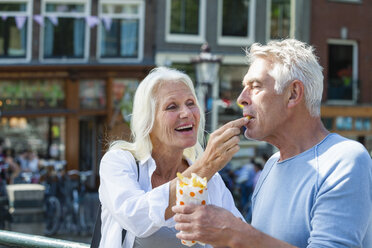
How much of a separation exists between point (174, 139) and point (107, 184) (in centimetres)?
40

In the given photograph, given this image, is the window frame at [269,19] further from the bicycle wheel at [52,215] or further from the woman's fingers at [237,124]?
the woman's fingers at [237,124]

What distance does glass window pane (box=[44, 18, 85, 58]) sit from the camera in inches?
615

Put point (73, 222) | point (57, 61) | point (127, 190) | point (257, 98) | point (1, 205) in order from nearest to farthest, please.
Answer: point (257, 98) → point (127, 190) → point (1, 205) → point (73, 222) → point (57, 61)

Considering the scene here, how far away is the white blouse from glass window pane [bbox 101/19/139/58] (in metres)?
13.9

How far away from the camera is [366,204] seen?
150 centimetres

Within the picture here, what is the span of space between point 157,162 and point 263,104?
0.79 meters

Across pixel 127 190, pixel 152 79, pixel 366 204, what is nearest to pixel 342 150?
pixel 366 204

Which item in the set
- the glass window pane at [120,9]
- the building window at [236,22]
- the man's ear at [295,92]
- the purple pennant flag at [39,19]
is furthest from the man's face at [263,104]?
the building window at [236,22]

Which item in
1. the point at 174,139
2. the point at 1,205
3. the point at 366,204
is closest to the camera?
the point at 366,204

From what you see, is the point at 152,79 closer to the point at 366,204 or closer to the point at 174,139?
the point at 174,139

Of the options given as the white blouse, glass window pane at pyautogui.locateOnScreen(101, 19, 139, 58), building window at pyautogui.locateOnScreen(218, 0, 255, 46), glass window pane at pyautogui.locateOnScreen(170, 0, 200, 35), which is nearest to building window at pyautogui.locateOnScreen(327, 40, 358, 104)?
building window at pyautogui.locateOnScreen(218, 0, 255, 46)

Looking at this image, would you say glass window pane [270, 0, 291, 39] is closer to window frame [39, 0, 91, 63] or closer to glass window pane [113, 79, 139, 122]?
glass window pane [113, 79, 139, 122]

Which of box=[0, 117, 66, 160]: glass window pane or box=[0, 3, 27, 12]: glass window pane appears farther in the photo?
box=[0, 3, 27, 12]: glass window pane

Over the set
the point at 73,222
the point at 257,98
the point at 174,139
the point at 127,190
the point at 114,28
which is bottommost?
the point at 73,222
